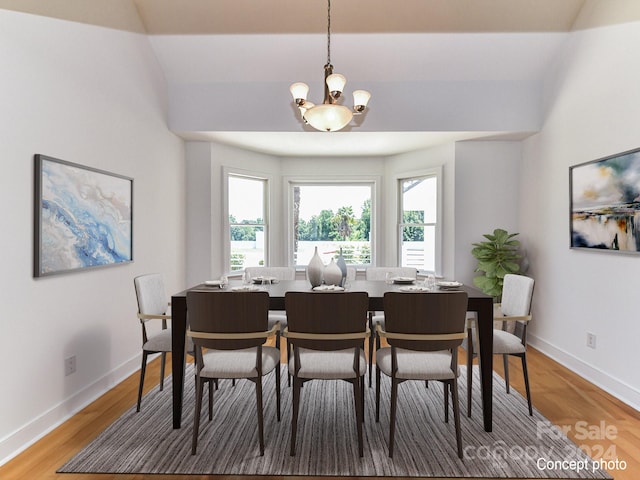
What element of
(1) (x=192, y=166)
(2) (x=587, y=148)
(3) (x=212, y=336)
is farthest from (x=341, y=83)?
(1) (x=192, y=166)

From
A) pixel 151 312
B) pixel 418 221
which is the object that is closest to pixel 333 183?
pixel 418 221

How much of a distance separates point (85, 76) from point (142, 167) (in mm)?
1015

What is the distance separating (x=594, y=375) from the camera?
3.33 m

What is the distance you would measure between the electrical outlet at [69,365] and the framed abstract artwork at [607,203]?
13.4 feet

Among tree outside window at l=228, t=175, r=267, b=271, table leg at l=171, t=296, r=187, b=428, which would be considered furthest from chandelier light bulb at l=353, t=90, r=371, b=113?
tree outside window at l=228, t=175, r=267, b=271

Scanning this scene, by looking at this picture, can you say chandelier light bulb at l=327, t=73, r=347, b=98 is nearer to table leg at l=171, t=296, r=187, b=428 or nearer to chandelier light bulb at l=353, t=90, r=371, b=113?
chandelier light bulb at l=353, t=90, r=371, b=113

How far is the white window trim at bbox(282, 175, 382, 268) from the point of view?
588cm

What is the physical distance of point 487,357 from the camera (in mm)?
2463

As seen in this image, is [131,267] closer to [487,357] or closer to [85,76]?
[85,76]

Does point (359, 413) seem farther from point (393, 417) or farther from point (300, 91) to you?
point (300, 91)

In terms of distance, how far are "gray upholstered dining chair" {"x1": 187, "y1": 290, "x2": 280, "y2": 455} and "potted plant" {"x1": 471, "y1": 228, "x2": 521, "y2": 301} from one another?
3.02 metres

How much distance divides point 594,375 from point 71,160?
4413 millimetres

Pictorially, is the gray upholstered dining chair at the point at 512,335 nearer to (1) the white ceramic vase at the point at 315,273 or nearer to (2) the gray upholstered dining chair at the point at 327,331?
(2) the gray upholstered dining chair at the point at 327,331

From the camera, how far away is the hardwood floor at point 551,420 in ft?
6.84
